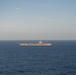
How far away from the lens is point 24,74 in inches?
1967

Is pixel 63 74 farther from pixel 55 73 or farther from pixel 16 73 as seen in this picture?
pixel 16 73

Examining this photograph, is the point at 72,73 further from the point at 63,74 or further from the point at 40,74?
the point at 40,74

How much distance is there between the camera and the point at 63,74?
49844mm

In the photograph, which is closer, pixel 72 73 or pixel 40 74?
pixel 40 74

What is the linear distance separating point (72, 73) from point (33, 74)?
8979 millimetres

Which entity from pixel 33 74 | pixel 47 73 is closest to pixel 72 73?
pixel 47 73

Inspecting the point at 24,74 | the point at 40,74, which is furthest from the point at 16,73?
the point at 40,74

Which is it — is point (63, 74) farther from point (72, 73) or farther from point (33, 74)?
point (33, 74)

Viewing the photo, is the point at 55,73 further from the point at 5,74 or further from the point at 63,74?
the point at 5,74

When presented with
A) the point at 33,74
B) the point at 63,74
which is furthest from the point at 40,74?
the point at 63,74

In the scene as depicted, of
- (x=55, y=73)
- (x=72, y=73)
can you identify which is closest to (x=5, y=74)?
(x=55, y=73)

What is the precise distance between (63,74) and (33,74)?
652 cm

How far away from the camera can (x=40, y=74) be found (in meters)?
48.3

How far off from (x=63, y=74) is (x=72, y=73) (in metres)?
2.73
